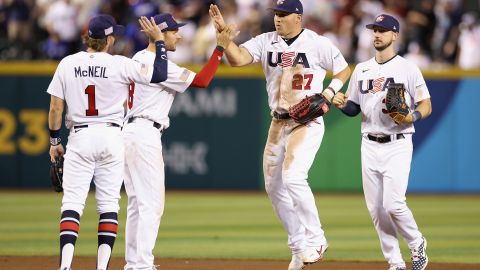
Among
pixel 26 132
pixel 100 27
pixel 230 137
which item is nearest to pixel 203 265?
pixel 100 27

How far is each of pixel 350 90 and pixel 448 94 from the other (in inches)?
350

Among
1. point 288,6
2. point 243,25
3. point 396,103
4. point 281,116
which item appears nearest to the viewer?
point 396,103

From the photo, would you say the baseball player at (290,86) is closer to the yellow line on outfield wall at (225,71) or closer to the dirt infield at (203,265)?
the dirt infield at (203,265)

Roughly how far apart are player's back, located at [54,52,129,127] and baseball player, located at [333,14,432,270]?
194cm

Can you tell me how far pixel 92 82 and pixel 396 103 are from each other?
239 centimetres

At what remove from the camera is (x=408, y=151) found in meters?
8.89

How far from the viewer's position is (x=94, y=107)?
8211 mm

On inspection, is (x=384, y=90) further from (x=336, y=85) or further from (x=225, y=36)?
(x=225, y=36)

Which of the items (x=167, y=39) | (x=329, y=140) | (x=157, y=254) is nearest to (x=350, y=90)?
(x=167, y=39)

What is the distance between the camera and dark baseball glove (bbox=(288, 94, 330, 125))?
8.92 metres

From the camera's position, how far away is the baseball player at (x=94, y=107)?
8195 mm

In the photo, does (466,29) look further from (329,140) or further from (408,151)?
(408,151)

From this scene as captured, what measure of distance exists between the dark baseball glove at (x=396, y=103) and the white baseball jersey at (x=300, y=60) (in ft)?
2.45

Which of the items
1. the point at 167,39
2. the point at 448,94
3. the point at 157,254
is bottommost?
the point at 157,254
